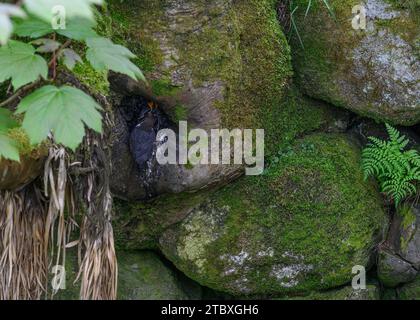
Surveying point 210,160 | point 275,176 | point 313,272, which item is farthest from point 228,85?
point 313,272

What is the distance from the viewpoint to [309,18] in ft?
10.9

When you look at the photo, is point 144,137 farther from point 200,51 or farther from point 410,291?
point 410,291

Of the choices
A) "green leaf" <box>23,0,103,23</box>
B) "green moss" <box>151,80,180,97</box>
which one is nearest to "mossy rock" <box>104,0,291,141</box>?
"green moss" <box>151,80,180,97</box>

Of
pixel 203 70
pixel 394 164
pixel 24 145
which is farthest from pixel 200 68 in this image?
pixel 394 164

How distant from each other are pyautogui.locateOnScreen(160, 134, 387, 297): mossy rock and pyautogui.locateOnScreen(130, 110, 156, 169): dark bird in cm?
47

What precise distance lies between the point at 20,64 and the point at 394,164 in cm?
221

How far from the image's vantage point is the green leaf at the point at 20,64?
1.91 m

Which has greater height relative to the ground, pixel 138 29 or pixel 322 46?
pixel 322 46

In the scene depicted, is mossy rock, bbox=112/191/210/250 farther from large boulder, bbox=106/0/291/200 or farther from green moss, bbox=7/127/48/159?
green moss, bbox=7/127/48/159

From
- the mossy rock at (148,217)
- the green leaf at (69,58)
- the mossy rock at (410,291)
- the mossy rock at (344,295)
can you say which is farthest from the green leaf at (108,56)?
the mossy rock at (410,291)

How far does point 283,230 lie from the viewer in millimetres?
3293

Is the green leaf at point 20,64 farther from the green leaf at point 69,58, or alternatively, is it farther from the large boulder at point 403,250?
the large boulder at point 403,250

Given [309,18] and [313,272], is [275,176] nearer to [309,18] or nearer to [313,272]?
[313,272]

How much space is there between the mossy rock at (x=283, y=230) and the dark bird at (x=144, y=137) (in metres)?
0.47
